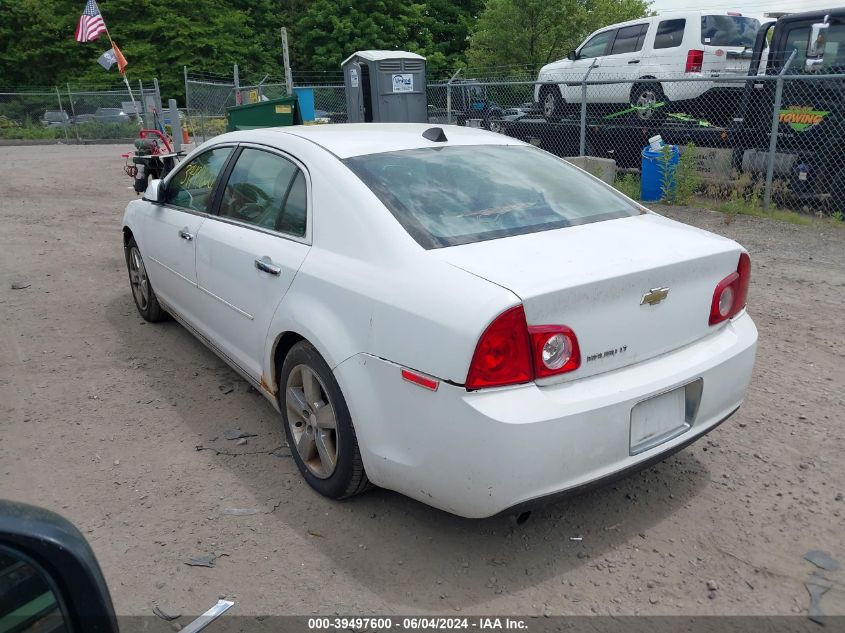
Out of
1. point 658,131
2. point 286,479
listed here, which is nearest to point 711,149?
point 658,131

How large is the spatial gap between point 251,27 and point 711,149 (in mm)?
38997

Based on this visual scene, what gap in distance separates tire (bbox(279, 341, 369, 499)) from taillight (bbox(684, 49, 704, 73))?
11.1 m

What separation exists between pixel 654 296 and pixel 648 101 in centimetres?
1050

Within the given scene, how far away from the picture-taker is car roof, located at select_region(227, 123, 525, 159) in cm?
354

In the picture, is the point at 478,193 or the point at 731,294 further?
the point at 478,193

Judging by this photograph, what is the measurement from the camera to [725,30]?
12195mm

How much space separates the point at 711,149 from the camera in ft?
35.2

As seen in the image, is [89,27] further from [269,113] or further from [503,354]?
[503,354]

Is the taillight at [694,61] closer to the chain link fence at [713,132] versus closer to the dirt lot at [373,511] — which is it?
the chain link fence at [713,132]

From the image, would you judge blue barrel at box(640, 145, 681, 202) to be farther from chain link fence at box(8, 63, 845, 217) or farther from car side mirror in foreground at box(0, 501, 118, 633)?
car side mirror in foreground at box(0, 501, 118, 633)

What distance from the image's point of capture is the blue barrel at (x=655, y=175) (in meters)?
10.0

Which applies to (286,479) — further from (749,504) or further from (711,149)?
(711,149)

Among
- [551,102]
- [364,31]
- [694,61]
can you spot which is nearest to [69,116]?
[364,31]

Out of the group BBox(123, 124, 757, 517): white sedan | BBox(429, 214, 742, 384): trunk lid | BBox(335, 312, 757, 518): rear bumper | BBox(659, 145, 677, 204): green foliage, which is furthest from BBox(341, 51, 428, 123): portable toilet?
BBox(335, 312, 757, 518): rear bumper
